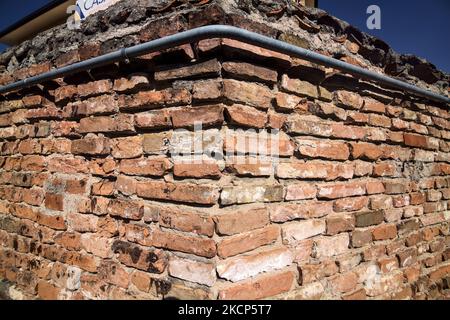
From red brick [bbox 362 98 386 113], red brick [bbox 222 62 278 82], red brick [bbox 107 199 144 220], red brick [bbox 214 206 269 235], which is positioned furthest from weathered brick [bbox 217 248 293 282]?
red brick [bbox 362 98 386 113]

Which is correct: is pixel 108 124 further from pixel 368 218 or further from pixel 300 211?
pixel 368 218

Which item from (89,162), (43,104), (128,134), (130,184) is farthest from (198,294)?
(43,104)

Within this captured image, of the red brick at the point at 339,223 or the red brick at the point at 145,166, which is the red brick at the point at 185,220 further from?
the red brick at the point at 339,223

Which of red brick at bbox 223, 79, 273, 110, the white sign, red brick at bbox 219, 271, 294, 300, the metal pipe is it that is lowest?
red brick at bbox 219, 271, 294, 300

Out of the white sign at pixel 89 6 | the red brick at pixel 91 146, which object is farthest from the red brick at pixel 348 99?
the white sign at pixel 89 6

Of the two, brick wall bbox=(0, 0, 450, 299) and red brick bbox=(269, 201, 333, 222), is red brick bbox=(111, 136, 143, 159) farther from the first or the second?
red brick bbox=(269, 201, 333, 222)

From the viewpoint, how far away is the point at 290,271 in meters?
1.32

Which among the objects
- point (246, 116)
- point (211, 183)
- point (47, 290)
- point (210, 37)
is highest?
point (210, 37)

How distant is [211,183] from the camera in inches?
45.4

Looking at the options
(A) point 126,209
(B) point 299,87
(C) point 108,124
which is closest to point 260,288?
(A) point 126,209

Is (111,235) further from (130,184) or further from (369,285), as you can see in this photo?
(369,285)

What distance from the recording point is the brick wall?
1.17m

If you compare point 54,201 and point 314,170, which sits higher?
point 314,170

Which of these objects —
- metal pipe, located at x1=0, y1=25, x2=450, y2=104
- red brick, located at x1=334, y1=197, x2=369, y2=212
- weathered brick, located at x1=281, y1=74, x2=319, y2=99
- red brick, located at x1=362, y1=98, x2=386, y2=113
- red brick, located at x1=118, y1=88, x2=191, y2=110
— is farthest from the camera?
red brick, located at x1=362, y1=98, x2=386, y2=113
